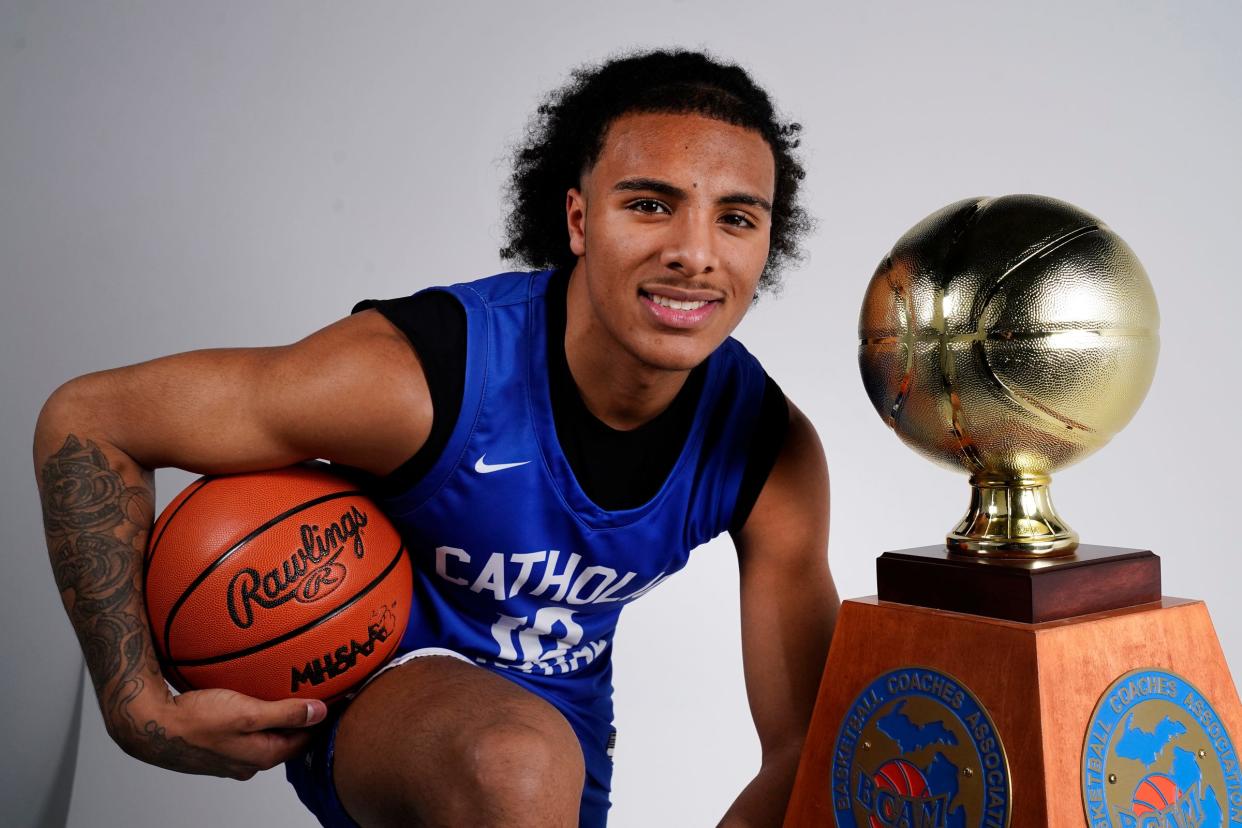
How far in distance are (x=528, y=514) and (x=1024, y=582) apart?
0.87 metres

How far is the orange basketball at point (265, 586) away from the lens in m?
1.80

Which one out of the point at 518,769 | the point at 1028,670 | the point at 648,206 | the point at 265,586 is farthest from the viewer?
the point at 648,206

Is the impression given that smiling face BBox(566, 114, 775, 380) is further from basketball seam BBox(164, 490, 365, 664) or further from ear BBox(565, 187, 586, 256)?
basketball seam BBox(164, 490, 365, 664)

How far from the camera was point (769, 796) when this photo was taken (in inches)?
79.6

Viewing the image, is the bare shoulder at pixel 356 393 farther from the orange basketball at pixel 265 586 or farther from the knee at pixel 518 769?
the knee at pixel 518 769

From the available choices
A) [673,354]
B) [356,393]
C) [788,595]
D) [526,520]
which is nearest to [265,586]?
[356,393]

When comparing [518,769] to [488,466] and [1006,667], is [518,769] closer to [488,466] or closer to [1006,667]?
[488,466]

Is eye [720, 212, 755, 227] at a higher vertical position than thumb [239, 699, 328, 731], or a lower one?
higher

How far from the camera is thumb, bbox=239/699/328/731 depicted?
Result: 1836mm

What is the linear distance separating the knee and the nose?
0.75 metres

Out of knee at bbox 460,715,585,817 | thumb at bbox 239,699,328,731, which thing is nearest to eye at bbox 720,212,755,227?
knee at bbox 460,715,585,817

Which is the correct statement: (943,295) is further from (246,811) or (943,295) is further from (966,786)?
(246,811)
